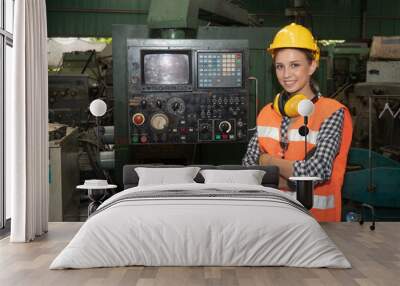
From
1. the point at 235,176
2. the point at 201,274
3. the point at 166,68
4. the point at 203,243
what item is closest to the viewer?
the point at 201,274

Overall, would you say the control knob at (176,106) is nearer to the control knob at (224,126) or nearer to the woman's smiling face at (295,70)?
the control knob at (224,126)

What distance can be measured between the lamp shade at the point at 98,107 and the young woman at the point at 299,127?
158cm

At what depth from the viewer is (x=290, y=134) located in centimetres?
628

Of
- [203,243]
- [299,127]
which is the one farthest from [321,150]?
[203,243]

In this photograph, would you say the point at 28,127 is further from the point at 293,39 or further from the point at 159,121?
the point at 293,39

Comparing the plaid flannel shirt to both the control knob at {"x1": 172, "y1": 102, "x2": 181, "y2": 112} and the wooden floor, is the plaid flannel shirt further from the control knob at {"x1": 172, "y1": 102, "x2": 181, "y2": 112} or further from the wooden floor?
the wooden floor

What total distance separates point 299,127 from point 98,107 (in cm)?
210

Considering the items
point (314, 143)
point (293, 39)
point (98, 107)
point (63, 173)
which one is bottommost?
point (63, 173)

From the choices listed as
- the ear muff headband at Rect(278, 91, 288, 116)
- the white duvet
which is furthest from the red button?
the white duvet

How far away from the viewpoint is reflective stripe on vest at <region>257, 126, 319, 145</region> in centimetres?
623

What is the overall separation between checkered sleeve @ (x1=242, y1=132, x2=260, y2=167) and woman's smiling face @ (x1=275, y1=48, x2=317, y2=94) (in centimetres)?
66

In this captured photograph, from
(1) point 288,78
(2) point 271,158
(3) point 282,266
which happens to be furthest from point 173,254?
(1) point 288,78

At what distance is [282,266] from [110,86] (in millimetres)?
3137

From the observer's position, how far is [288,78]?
641 centimetres
